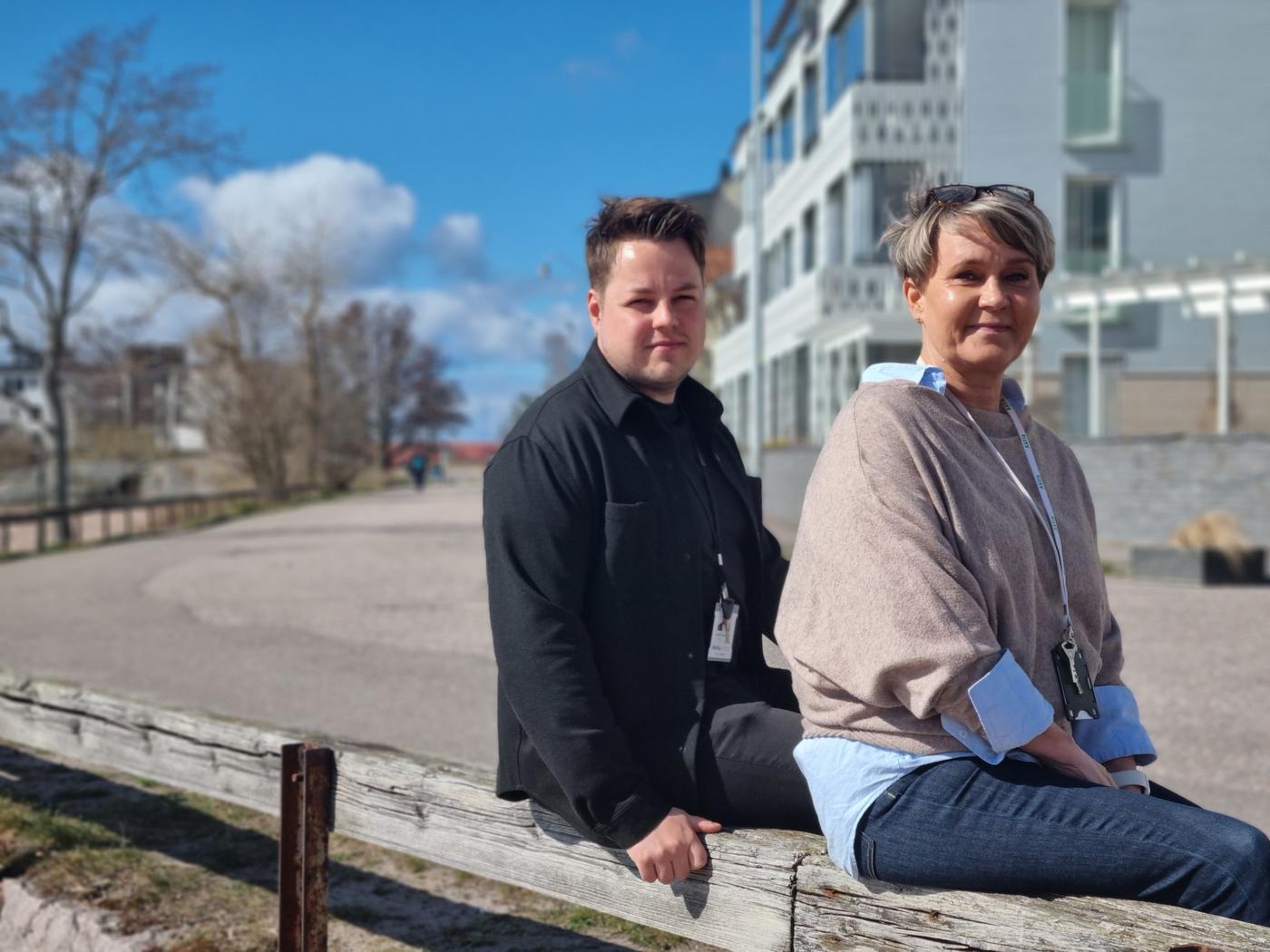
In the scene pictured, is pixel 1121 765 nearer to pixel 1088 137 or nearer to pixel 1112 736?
pixel 1112 736

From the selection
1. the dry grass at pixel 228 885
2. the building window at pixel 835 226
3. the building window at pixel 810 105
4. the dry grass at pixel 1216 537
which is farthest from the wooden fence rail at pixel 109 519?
the dry grass at pixel 228 885

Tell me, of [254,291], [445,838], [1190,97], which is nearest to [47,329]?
[254,291]

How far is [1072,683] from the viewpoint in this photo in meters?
2.46

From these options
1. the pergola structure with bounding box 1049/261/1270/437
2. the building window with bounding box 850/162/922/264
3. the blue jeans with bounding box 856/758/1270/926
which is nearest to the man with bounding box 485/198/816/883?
the blue jeans with bounding box 856/758/1270/926

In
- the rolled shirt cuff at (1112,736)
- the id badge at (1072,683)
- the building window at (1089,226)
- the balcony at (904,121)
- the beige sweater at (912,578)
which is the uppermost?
the balcony at (904,121)

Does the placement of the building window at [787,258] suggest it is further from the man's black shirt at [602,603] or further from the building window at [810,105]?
the man's black shirt at [602,603]

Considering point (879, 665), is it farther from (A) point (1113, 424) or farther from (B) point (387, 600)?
(A) point (1113, 424)

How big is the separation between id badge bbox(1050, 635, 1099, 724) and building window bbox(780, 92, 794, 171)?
31404 mm

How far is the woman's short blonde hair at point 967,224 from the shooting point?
2.52 meters

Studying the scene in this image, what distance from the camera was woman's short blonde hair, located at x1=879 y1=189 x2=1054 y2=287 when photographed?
252 centimetres

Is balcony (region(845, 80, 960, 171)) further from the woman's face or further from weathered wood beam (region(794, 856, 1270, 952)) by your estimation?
weathered wood beam (region(794, 856, 1270, 952))

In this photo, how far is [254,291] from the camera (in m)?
40.5

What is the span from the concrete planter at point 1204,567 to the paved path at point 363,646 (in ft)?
1.22

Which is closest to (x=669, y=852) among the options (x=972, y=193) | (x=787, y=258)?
(x=972, y=193)
